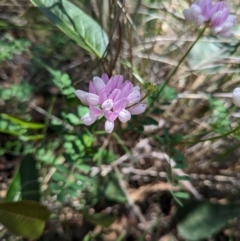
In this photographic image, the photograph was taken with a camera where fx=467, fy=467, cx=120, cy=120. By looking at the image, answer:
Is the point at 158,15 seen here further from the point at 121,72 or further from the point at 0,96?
the point at 0,96

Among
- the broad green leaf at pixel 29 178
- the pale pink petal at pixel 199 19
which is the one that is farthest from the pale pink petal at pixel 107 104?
the broad green leaf at pixel 29 178

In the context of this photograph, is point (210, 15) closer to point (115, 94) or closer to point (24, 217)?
point (115, 94)

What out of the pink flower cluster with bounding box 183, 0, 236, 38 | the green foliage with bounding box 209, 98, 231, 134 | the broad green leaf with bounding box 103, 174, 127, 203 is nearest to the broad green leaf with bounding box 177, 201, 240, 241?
the broad green leaf with bounding box 103, 174, 127, 203

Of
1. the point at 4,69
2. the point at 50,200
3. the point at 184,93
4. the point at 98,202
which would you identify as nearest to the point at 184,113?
the point at 184,93

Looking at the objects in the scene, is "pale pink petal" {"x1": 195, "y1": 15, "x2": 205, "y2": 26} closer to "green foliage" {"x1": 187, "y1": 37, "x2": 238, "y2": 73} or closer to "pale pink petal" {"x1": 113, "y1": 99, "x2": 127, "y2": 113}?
"pale pink petal" {"x1": 113, "y1": 99, "x2": 127, "y2": 113}

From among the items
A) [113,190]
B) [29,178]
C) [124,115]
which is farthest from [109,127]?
[113,190]

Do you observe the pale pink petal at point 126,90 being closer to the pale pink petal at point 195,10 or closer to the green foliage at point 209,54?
the pale pink petal at point 195,10
